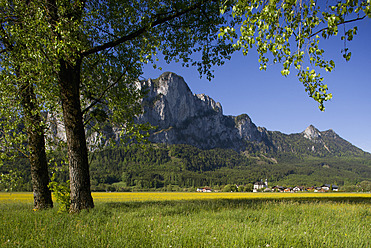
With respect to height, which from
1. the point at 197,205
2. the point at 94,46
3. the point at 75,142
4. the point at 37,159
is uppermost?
the point at 94,46

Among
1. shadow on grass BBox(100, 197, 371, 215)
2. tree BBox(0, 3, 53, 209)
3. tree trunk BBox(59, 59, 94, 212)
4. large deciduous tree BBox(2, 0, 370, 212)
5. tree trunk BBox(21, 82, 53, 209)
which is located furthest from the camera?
tree trunk BBox(21, 82, 53, 209)

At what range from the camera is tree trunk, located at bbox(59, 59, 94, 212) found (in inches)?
337

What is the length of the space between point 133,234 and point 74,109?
6.00 metres

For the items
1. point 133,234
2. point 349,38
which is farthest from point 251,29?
point 133,234

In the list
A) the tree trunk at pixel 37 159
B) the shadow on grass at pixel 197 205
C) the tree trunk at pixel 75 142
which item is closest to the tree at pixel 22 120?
the tree trunk at pixel 37 159

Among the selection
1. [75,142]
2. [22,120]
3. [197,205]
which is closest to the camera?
[75,142]

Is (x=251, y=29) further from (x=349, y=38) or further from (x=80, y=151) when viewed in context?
(x=80, y=151)

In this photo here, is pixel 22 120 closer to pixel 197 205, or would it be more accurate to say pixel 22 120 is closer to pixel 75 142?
pixel 75 142

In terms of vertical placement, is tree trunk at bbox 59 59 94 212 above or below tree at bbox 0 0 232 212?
below

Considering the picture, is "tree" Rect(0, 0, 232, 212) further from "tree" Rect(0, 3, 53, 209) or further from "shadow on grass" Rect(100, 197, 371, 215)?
"shadow on grass" Rect(100, 197, 371, 215)

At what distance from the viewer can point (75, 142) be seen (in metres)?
8.80

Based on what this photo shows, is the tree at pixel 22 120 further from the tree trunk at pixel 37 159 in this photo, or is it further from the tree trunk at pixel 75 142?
the tree trunk at pixel 75 142

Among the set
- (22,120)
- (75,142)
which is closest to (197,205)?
(75,142)

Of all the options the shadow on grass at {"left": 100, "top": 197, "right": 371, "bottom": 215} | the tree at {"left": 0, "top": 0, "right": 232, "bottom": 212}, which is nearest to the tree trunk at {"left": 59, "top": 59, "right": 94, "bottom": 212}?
the tree at {"left": 0, "top": 0, "right": 232, "bottom": 212}
